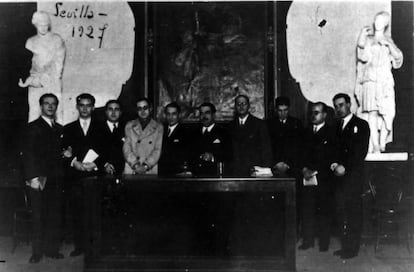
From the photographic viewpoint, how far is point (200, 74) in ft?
17.4

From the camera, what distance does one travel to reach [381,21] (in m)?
4.95

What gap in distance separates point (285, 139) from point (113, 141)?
161 cm

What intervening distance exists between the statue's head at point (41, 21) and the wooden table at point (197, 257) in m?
2.23

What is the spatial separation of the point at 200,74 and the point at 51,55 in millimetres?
1612

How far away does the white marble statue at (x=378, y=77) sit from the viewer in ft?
16.2

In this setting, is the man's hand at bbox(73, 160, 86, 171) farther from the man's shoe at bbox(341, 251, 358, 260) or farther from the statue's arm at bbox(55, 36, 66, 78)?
the man's shoe at bbox(341, 251, 358, 260)

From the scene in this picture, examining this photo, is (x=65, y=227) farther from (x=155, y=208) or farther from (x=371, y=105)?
(x=371, y=105)

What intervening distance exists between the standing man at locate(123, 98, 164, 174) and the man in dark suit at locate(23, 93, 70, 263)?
1.82ft

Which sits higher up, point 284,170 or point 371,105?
point 371,105

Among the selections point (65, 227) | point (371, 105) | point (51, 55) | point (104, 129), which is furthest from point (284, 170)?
point (51, 55)

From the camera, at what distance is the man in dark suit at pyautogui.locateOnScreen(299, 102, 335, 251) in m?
4.39

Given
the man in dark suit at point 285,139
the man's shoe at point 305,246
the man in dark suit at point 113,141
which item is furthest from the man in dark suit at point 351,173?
the man in dark suit at point 113,141

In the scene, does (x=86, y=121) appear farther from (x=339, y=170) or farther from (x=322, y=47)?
(x=322, y=47)

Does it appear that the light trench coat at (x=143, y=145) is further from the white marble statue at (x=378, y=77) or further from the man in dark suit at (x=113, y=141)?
the white marble statue at (x=378, y=77)
